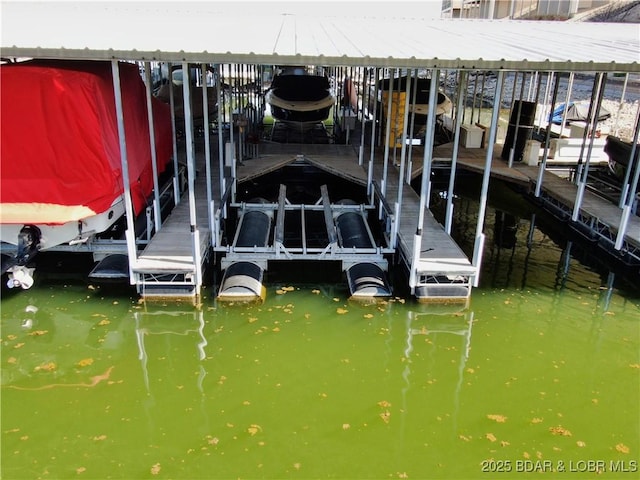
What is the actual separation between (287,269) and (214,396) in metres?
3.61

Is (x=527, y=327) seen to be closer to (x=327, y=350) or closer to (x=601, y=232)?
(x=327, y=350)

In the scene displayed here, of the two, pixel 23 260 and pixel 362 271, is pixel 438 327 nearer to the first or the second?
pixel 362 271

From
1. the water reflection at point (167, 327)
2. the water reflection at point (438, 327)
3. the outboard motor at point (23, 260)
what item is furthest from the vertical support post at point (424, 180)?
the outboard motor at point (23, 260)

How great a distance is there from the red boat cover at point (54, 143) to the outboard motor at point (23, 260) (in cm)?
53

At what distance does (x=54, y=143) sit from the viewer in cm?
755

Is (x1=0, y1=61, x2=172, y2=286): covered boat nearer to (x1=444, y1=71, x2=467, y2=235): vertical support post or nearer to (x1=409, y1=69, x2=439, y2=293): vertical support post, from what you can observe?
(x1=409, y1=69, x2=439, y2=293): vertical support post

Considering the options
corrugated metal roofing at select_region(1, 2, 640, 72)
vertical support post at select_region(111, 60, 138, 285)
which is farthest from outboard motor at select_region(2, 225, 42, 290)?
corrugated metal roofing at select_region(1, 2, 640, 72)

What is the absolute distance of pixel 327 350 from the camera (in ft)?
23.4

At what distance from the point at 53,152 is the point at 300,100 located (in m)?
11.4

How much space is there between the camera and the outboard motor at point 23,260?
7.95 metres

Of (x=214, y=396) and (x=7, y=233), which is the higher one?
(x=7, y=233)

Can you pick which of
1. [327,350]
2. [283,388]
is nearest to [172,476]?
[283,388]

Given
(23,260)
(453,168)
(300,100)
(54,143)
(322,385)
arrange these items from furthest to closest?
(300,100)
(453,168)
(23,260)
(54,143)
(322,385)

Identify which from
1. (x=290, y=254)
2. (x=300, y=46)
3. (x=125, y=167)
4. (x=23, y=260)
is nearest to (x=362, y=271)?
(x=290, y=254)
